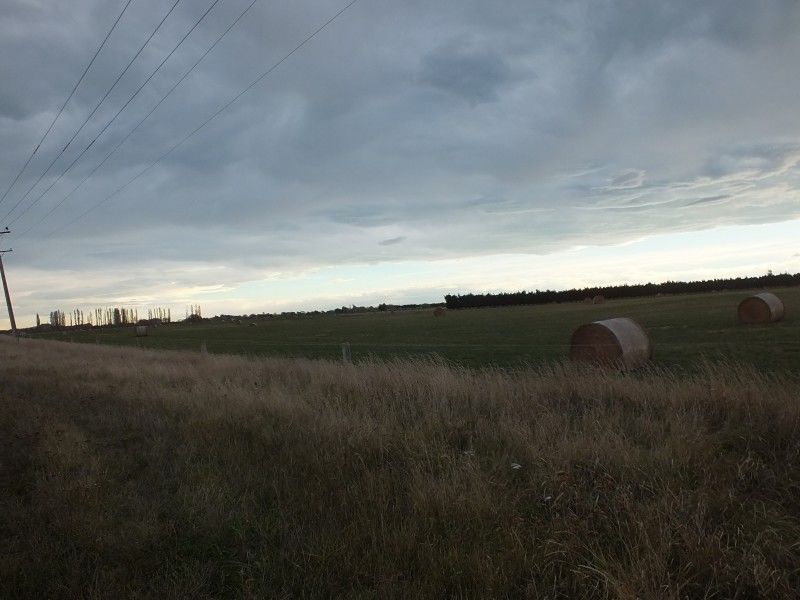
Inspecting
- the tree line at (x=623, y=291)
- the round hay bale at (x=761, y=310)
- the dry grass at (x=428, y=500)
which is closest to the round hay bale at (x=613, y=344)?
the dry grass at (x=428, y=500)

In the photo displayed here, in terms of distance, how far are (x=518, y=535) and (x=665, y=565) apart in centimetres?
95

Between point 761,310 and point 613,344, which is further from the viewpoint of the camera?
point 761,310

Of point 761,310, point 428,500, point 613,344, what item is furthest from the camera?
point 761,310

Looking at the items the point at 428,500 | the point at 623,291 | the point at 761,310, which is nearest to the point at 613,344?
the point at 428,500

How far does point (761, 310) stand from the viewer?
27.0 m

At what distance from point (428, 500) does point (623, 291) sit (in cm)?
11863

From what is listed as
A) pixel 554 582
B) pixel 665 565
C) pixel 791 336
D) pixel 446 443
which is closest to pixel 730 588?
pixel 665 565

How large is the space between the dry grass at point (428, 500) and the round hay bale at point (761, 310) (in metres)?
22.9

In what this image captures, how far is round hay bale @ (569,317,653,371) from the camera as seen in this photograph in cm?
1491

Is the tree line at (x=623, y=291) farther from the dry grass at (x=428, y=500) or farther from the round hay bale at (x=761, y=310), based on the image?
the dry grass at (x=428, y=500)

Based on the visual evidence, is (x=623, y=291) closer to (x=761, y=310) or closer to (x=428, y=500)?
(x=761, y=310)

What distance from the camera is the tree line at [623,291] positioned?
99.6m

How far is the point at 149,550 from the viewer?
13.7 ft

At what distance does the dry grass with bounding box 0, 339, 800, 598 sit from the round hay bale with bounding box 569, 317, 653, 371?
22.4ft
